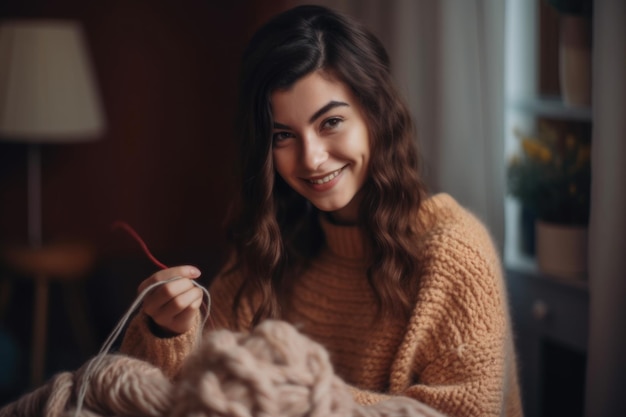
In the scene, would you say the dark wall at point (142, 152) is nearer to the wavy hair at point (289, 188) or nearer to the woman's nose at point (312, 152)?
the wavy hair at point (289, 188)

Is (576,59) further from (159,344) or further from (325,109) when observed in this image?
(159,344)

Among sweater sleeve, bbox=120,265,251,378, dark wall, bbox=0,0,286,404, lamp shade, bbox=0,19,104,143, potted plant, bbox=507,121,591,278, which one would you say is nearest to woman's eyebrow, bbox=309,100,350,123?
sweater sleeve, bbox=120,265,251,378

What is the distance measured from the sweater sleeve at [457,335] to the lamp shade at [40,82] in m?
1.82

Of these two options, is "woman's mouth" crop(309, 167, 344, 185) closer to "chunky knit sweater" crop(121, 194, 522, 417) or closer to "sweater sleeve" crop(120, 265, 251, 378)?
"chunky knit sweater" crop(121, 194, 522, 417)

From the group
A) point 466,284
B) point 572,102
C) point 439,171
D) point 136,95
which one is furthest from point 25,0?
point 466,284

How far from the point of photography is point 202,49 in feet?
10.6

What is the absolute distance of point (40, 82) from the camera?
105 inches

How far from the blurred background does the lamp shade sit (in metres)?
0.01

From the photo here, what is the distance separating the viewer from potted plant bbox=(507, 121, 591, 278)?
1698 millimetres

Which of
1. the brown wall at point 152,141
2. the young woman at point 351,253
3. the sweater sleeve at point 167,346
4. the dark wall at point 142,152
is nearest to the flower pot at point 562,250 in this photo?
the young woman at point 351,253

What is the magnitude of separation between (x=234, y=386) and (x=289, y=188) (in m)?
0.68

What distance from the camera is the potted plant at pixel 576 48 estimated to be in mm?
1686

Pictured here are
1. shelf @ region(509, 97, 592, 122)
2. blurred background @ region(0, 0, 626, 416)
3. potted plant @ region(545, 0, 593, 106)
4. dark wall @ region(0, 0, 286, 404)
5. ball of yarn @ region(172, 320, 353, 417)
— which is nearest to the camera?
ball of yarn @ region(172, 320, 353, 417)

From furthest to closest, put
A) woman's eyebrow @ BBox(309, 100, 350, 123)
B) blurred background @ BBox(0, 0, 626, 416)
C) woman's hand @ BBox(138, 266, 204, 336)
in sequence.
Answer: blurred background @ BBox(0, 0, 626, 416) → woman's eyebrow @ BBox(309, 100, 350, 123) → woman's hand @ BBox(138, 266, 204, 336)
